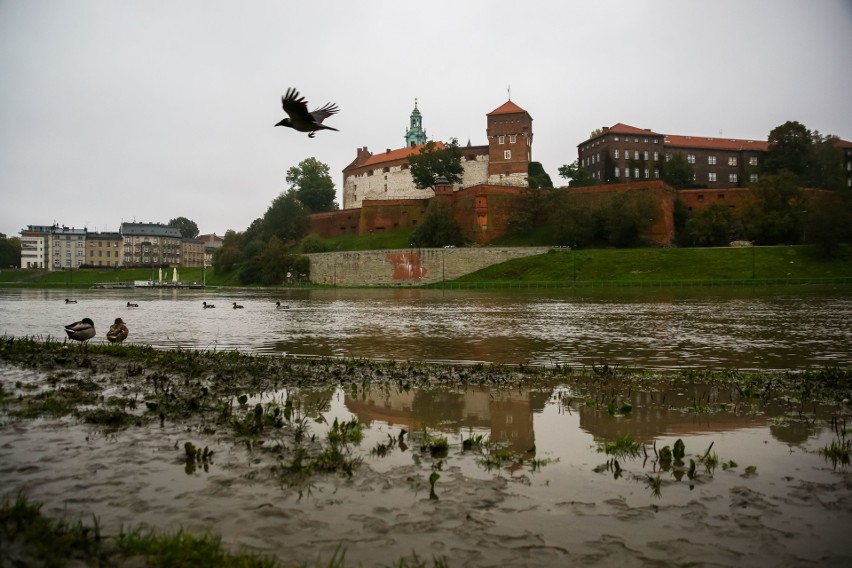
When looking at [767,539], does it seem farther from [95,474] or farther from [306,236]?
[306,236]

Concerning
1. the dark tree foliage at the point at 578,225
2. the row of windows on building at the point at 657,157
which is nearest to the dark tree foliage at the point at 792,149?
the row of windows on building at the point at 657,157

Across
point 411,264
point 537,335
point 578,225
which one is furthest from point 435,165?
point 537,335

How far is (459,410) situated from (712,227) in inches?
2674

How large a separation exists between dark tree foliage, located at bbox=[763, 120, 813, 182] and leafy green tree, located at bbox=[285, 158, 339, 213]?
6778cm

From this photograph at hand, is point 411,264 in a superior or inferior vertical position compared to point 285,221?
inferior

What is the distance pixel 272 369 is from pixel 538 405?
15.0ft

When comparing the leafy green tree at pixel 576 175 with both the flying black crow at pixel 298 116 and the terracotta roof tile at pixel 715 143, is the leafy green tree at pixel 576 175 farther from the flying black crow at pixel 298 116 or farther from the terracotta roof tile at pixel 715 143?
the flying black crow at pixel 298 116

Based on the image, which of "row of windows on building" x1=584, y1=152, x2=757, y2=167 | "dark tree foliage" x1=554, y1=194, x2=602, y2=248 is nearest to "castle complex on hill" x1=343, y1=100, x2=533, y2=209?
"row of windows on building" x1=584, y1=152, x2=757, y2=167

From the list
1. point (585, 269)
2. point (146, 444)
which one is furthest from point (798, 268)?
point (146, 444)

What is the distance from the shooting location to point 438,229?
245ft

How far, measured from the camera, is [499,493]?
4.39 m

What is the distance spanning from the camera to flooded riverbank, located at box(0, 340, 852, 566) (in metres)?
3.69

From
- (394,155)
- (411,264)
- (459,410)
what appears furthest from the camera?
(394,155)

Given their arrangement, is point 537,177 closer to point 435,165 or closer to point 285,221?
point 435,165
